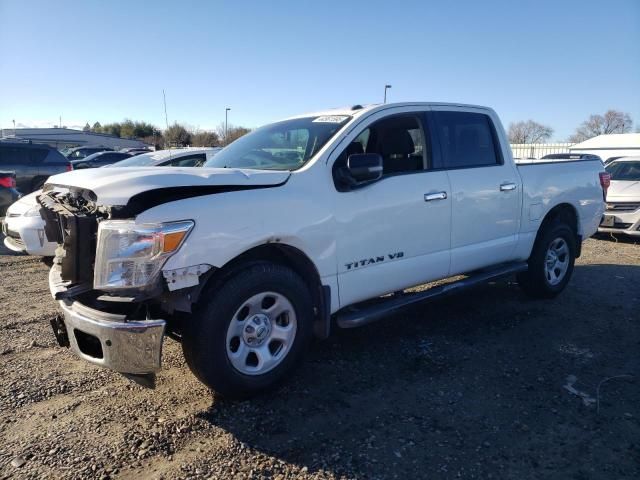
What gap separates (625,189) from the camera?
32.5ft

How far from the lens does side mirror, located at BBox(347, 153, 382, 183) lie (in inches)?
139

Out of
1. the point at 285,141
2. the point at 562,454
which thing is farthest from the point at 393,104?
the point at 562,454

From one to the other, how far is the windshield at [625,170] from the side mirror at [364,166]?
922 cm

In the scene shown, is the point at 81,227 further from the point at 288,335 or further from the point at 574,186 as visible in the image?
the point at 574,186

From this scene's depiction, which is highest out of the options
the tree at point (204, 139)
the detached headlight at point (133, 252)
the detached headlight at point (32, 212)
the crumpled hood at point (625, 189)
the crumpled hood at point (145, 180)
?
the tree at point (204, 139)

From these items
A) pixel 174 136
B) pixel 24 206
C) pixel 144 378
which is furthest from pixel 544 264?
pixel 174 136

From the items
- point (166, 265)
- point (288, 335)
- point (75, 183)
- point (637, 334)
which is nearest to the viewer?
point (166, 265)

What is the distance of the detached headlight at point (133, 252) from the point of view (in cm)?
279

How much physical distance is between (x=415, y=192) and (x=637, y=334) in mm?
2618

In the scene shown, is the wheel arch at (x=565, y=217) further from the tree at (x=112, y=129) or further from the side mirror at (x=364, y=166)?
the tree at (x=112, y=129)

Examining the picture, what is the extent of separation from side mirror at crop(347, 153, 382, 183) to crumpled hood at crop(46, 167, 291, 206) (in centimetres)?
46

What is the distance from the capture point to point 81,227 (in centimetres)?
296

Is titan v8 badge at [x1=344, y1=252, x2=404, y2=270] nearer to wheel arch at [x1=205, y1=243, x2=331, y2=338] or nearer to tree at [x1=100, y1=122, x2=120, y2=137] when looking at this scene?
wheel arch at [x1=205, y1=243, x2=331, y2=338]

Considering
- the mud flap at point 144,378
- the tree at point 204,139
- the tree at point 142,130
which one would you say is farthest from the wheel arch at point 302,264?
the tree at point 142,130
